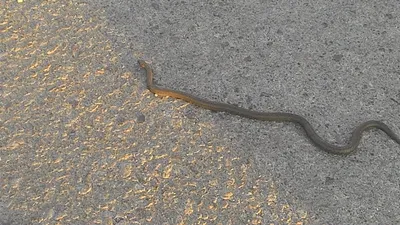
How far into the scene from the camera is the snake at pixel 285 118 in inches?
139

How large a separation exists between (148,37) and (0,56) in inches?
47.5

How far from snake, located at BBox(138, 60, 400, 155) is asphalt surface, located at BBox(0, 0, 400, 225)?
0.05 metres

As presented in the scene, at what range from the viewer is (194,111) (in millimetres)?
3791

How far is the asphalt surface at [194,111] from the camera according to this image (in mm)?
3219

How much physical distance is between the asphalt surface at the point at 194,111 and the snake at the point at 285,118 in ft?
0.16

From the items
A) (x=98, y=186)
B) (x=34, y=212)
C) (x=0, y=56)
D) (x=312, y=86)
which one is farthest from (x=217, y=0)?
(x=34, y=212)

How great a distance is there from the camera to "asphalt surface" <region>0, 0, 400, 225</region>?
3.22 meters

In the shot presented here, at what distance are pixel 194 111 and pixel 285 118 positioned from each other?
668 mm

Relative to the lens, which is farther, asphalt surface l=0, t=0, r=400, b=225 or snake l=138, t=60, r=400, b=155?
snake l=138, t=60, r=400, b=155

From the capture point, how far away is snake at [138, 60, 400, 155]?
3.54 meters

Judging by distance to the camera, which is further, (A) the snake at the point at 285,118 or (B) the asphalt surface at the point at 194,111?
(A) the snake at the point at 285,118

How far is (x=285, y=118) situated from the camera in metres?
3.74

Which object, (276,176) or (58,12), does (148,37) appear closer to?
(58,12)

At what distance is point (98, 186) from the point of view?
10.8 feet
